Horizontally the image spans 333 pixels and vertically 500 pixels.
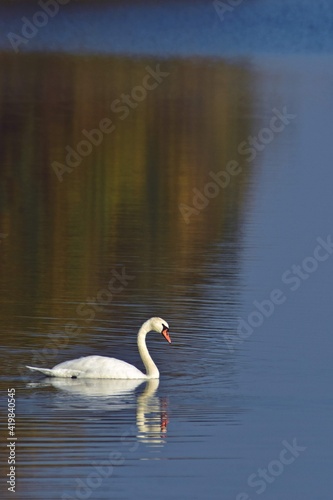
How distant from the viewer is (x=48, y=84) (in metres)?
51.4

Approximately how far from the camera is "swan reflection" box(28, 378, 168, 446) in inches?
544

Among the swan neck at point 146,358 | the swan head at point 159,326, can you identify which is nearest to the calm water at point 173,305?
the swan neck at point 146,358

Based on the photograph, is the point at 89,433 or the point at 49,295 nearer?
the point at 89,433

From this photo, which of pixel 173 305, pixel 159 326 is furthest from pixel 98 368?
pixel 173 305

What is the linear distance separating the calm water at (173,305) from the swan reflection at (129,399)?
3cm

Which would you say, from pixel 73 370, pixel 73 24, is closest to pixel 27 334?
pixel 73 370

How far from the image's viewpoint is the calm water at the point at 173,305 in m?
13.0

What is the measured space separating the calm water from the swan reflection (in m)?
0.03

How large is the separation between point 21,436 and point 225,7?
288 feet

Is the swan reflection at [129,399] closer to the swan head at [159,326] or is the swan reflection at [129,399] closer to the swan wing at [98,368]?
the swan wing at [98,368]

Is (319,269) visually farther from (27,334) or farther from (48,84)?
(48,84)

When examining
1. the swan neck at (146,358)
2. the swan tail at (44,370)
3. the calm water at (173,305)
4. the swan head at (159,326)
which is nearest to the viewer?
the calm water at (173,305)

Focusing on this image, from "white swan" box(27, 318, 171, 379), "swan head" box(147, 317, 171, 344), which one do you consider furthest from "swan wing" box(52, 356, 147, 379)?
"swan head" box(147, 317, 171, 344)

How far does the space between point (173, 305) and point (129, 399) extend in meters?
3.81
